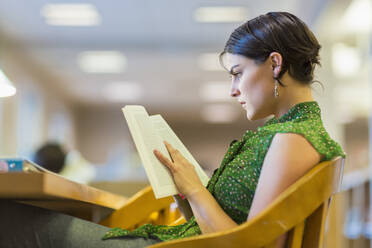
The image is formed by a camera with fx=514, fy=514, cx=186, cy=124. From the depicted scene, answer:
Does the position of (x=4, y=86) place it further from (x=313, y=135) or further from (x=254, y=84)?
(x=313, y=135)

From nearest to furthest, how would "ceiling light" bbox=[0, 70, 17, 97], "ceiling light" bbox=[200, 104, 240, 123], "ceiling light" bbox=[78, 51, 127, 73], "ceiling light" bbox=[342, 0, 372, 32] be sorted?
"ceiling light" bbox=[0, 70, 17, 97] → "ceiling light" bbox=[342, 0, 372, 32] → "ceiling light" bbox=[78, 51, 127, 73] → "ceiling light" bbox=[200, 104, 240, 123]

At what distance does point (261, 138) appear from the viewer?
38.4 inches

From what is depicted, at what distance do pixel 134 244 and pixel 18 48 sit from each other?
270 inches

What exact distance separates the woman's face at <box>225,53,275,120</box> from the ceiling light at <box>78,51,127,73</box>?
6519mm

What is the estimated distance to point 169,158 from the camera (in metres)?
1.01

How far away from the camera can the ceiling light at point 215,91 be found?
956 centimetres

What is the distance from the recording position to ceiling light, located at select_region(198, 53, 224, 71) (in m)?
7.64

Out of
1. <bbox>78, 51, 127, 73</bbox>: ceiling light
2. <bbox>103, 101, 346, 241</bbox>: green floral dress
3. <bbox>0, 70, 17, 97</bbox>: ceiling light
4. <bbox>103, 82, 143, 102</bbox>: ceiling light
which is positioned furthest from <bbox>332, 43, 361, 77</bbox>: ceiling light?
<bbox>0, 70, 17, 97</bbox>: ceiling light

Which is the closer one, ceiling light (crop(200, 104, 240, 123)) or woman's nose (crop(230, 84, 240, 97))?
woman's nose (crop(230, 84, 240, 97))

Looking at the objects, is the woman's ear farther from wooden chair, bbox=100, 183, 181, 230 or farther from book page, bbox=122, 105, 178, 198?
wooden chair, bbox=100, 183, 181, 230

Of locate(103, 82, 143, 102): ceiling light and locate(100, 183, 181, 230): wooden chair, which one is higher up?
locate(100, 183, 181, 230): wooden chair

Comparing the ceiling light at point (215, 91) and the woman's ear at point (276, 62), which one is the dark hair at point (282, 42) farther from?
the ceiling light at point (215, 91)

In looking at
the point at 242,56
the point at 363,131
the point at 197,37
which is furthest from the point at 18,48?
the point at 242,56

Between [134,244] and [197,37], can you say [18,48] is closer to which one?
[197,37]
